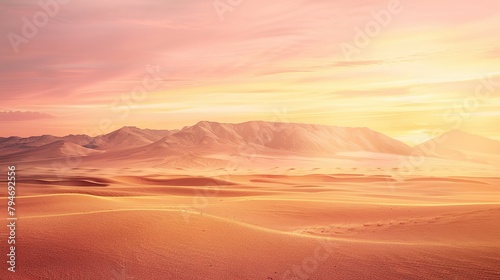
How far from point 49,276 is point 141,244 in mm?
2477

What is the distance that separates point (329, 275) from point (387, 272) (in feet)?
4.56

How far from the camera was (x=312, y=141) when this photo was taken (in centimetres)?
15888

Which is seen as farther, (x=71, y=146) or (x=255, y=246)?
(x=71, y=146)

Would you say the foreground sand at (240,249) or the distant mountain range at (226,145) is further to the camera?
the distant mountain range at (226,145)

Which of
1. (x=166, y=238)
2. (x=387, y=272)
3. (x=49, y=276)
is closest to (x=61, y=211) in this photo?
(x=166, y=238)

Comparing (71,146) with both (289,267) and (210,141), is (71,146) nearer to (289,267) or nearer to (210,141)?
(210,141)

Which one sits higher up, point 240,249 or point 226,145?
point 226,145

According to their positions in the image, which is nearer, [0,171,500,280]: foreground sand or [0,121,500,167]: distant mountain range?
[0,171,500,280]: foreground sand

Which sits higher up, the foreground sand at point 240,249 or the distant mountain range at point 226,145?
the distant mountain range at point 226,145

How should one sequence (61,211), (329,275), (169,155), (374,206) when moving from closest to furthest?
(329,275) < (61,211) < (374,206) < (169,155)

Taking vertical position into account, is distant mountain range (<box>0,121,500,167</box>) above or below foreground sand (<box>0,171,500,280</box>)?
above

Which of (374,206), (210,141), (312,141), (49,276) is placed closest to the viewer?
(49,276)

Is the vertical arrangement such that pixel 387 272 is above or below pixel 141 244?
below

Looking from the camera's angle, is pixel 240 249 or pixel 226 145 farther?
pixel 226 145
